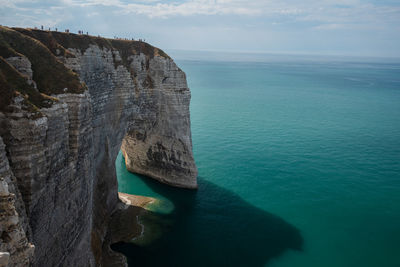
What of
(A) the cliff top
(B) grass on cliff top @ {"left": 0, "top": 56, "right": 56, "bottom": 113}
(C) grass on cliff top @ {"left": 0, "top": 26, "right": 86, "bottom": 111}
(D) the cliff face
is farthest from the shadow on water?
Answer: (B) grass on cliff top @ {"left": 0, "top": 56, "right": 56, "bottom": 113}

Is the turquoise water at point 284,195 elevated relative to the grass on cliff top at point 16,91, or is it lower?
lower

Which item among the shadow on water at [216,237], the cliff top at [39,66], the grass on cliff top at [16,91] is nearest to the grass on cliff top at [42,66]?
the cliff top at [39,66]

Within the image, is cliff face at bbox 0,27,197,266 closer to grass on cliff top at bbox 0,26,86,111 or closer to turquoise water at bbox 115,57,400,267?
grass on cliff top at bbox 0,26,86,111

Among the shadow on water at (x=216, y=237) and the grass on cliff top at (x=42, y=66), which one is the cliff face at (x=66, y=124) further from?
the shadow on water at (x=216, y=237)

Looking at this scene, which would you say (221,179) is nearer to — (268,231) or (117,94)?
(268,231)

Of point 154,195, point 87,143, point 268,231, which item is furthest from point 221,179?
point 87,143
